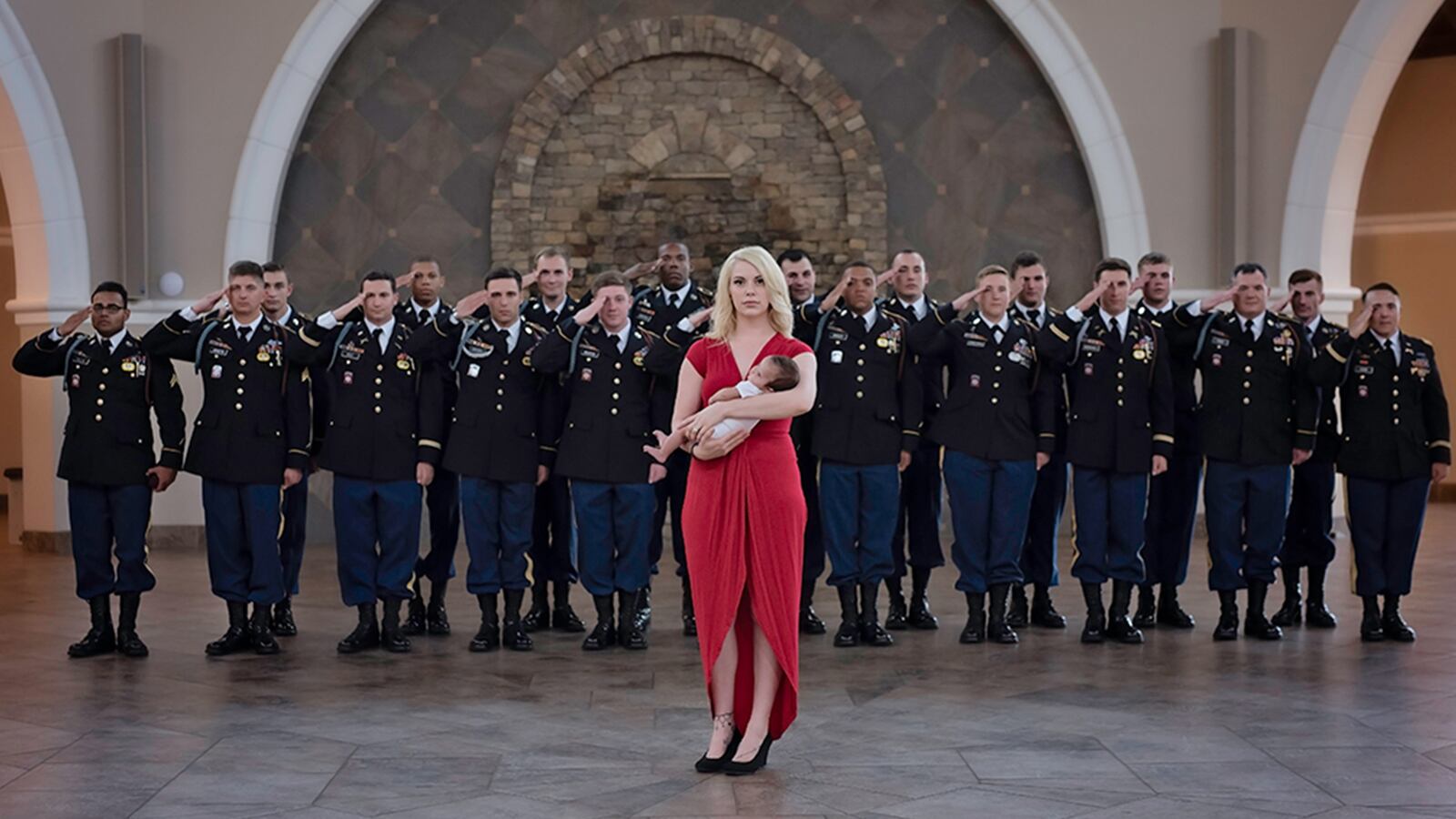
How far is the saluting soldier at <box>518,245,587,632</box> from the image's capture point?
779 cm

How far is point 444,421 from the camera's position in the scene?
759 centimetres

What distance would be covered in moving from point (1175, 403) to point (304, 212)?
6.29 meters

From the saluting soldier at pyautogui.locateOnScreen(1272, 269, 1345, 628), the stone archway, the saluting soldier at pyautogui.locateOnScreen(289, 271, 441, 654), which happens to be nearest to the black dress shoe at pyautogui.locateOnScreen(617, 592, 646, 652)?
the saluting soldier at pyautogui.locateOnScreen(289, 271, 441, 654)

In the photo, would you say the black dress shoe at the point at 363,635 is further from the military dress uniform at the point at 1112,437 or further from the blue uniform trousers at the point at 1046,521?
the military dress uniform at the point at 1112,437

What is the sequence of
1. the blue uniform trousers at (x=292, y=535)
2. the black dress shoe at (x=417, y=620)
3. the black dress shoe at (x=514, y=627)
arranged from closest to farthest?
the black dress shoe at (x=514, y=627)
the blue uniform trousers at (x=292, y=535)
the black dress shoe at (x=417, y=620)

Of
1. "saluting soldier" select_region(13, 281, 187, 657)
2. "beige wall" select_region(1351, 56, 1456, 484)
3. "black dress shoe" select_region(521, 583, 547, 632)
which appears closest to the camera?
"saluting soldier" select_region(13, 281, 187, 657)

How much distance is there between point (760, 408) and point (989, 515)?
8.53 ft

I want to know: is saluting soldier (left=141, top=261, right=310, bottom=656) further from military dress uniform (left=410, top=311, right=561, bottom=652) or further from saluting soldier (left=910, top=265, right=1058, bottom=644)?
saluting soldier (left=910, top=265, right=1058, bottom=644)

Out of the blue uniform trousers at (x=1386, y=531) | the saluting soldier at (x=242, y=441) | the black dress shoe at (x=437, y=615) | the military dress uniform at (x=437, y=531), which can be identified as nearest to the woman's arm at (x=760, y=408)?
the saluting soldier at (x=242, y=441)

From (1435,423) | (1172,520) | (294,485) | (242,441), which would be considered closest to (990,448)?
(1172,520)

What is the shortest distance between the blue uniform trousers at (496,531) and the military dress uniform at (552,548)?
44 centimetres

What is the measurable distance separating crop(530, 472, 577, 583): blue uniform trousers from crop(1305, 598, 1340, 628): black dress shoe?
329 centimetres

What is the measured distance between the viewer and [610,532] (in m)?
7.33

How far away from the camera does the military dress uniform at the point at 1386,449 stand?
24.3 ft
